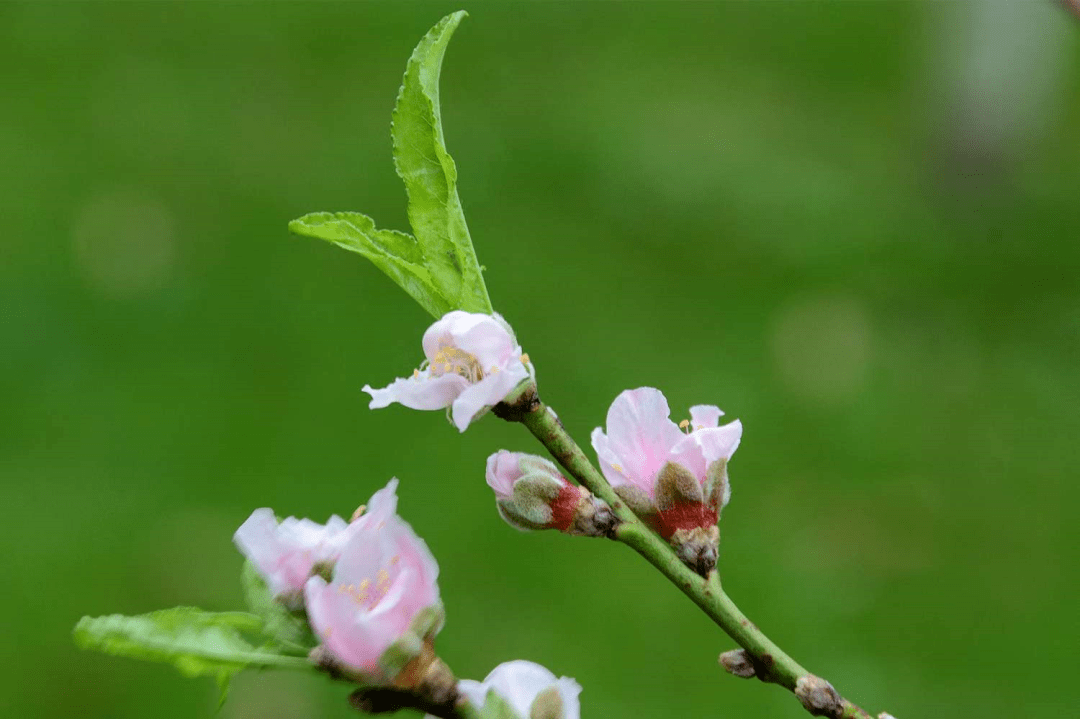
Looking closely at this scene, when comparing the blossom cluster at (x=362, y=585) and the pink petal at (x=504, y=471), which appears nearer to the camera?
the blossom cluster at (x=362, y=585)

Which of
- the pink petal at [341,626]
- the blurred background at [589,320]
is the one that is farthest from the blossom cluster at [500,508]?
the blurred background at [589,320]

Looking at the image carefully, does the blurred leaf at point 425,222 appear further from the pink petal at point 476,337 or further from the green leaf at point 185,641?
the green leaf at point 185,641

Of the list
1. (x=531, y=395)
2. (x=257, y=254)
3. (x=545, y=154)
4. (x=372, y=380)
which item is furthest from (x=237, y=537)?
(x=545, y=154)

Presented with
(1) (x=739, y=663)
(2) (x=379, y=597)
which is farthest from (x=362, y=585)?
(1) (x=739, y=663)

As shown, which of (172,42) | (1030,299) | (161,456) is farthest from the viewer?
(172,42)

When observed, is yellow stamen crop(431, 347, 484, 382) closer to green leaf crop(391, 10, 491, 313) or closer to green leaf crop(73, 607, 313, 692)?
green leaf crop(391, 10, 491, 313)

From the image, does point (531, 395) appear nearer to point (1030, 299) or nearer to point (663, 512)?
point (663, 512)
